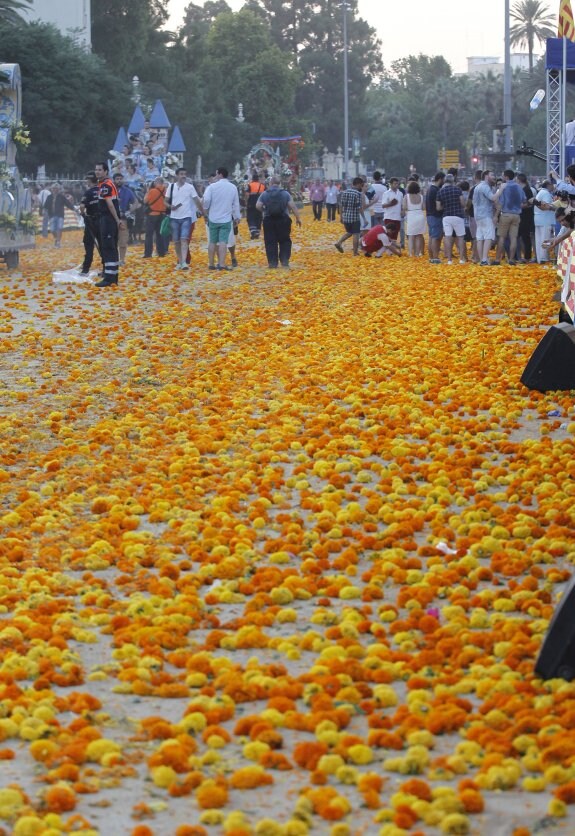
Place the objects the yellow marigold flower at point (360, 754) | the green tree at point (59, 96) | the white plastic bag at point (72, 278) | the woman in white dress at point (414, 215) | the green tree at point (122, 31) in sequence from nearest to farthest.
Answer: the yellow marigold flower at point (360, 754) < the white plastic bag at point (72, 278) < the woman in white dress at point (414, 215) < the green tree at point (59, 96) < the green tree at point (122, 31)

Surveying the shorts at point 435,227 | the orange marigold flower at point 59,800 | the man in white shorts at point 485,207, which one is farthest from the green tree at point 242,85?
the orange marigold flower at point 59,800

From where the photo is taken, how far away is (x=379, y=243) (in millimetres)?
29594

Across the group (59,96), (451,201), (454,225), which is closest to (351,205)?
(451,201)

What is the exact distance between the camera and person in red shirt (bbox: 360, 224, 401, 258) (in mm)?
29484

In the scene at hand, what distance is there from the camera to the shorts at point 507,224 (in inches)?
1043

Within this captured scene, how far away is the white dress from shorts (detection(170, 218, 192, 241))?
4.72 metres

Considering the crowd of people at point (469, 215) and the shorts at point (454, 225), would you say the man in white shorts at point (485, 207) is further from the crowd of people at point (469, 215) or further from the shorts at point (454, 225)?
the shorts at point (454, 225)

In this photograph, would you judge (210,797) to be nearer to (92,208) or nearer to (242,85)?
(92,208)

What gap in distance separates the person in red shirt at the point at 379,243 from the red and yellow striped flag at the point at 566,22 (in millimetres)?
5790

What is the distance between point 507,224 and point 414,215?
7.96 feet

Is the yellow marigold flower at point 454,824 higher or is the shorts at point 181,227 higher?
the shorts at point 181,227

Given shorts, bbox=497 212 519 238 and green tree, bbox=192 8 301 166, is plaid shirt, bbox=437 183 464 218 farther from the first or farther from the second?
green tree, bbox=192 8 301 166

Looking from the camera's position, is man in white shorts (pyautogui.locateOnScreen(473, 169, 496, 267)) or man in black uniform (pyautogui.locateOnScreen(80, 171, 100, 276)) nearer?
man in black uniform (pyautogui.locateOnScreen(80, 171, 100, 276))

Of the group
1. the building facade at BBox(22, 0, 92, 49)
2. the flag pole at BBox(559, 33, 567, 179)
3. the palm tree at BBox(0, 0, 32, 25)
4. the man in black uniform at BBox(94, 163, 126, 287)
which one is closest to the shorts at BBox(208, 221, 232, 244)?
the man in black uniform at BBox(94, 163, 126, 287)
